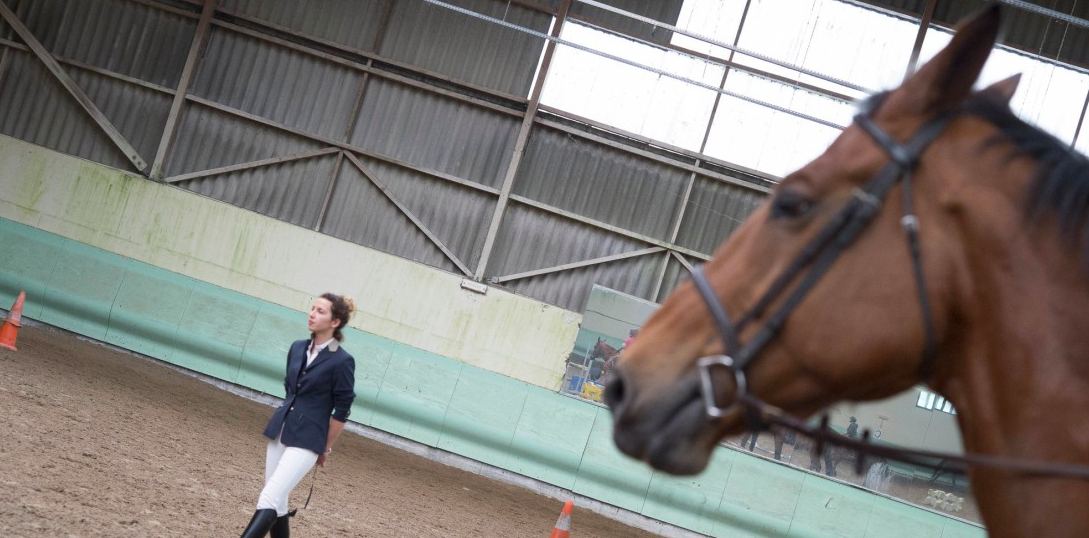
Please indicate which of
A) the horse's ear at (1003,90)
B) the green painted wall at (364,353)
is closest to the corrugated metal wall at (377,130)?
the green painted wall at (364,353)

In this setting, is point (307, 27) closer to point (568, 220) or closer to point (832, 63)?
point (568, 220)

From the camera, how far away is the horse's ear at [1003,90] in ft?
5.05

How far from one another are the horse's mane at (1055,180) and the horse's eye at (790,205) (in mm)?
313

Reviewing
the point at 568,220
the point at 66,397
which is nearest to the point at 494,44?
the point at 568,220

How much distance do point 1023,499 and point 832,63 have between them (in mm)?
12446

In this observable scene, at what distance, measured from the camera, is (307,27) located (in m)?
13.9

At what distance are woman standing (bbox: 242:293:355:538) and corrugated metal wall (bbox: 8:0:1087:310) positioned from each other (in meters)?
8.38

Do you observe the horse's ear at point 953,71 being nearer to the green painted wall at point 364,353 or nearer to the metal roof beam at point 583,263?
the green painted wall at point 364,353

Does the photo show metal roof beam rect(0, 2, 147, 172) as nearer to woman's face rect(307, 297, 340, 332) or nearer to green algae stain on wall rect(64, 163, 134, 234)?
green algae stain on wall rect(64, 163, 134, 234)

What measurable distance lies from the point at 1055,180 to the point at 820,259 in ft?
1.24

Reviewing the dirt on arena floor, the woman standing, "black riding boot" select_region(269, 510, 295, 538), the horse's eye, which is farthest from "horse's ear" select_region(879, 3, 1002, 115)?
the dirt on arena floor

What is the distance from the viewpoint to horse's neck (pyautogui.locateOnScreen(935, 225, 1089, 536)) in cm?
137

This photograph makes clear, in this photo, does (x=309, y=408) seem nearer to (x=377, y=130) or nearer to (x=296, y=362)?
(x=296, y=362)

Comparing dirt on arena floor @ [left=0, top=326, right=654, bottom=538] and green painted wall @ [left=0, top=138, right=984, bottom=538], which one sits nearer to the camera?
dirt on arena floor @ [left=0, top=326, right=654, bottom=538]
